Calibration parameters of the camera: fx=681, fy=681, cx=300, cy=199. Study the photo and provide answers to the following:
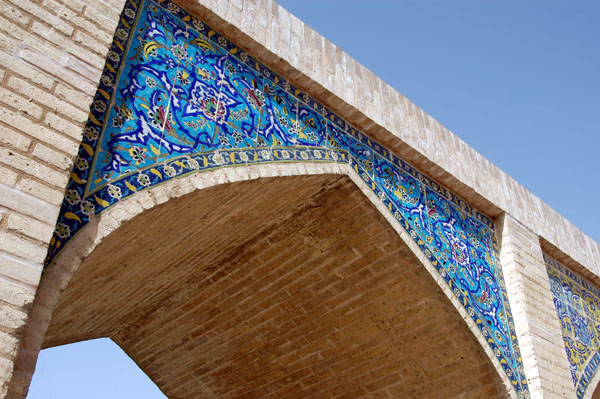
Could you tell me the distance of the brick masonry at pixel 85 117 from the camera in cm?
224

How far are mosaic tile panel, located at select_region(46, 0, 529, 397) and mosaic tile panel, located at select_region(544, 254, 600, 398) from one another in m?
0.64

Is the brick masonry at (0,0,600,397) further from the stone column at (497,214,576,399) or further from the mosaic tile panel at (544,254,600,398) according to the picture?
the mosaic tile panel at (544,254,600,398)

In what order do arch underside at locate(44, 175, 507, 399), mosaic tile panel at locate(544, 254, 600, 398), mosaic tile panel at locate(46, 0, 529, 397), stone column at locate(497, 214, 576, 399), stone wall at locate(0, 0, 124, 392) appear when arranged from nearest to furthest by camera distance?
stone wall at locate(0, 0, 124, 392) < mosaic tile panel at locate(46, 0, 529, 397) < arch underside at locate(44, 175, 507, 399) < stone column at locate(497, 214, 576, 399) < mosaic tile panel at locate(544, 254, 600, 398)

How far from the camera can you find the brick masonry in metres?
2.24

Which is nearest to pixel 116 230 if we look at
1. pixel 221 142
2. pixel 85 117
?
pixel 85 117

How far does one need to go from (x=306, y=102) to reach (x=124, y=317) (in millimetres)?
2071

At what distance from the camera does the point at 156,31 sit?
10.9 ft

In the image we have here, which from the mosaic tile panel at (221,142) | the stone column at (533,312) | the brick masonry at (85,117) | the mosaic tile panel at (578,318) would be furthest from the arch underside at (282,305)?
the mosaic tile panel at (578,318)

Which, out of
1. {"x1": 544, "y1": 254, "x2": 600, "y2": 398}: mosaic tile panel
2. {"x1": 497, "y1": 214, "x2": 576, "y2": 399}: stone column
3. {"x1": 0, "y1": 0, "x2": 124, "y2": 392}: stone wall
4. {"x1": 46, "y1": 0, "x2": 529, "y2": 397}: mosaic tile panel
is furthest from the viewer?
{"x1": 544, "y1": 254, "x2": 600, "y2": 398}: mosaic tile panel

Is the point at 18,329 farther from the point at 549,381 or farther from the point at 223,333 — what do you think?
the point at 549,381

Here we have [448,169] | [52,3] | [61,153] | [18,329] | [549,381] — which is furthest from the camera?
[448,169]

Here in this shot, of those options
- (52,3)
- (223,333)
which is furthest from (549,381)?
(52,3)

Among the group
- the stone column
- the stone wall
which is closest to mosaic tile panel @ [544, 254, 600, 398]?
the stone column

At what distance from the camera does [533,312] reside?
14.6ft
